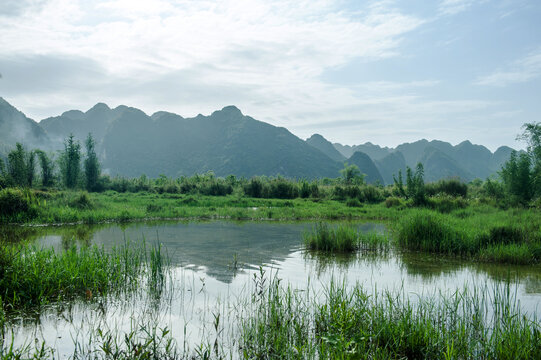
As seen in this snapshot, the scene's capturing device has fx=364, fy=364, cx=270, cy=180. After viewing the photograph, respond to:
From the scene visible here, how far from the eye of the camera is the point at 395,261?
10.9 m

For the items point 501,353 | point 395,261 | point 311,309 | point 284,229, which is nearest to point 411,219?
point 395,261

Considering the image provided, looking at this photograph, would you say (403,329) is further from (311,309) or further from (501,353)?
(311,309)

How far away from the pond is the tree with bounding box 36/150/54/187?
28.6 meters

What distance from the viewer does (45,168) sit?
4150 cm

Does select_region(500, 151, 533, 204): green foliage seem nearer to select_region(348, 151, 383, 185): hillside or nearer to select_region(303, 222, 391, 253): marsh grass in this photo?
select_region(303, 222, 391, 253): marsh grass

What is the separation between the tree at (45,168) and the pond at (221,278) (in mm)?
28647

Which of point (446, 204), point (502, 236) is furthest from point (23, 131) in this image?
point (502, 236)

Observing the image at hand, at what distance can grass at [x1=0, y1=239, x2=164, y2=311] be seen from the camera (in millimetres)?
5930

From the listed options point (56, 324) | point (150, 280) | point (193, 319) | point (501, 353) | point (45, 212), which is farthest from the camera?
point (45, 212)

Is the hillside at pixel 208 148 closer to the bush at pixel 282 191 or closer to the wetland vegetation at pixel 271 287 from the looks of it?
the bush at pixel 282 191

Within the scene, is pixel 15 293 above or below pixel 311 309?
above

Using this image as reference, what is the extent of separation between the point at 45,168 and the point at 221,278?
136ft

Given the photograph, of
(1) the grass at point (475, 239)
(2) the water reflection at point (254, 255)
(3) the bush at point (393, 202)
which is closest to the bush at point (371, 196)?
(3) the bush at point (393, 202)

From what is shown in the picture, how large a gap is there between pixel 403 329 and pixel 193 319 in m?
3.17
